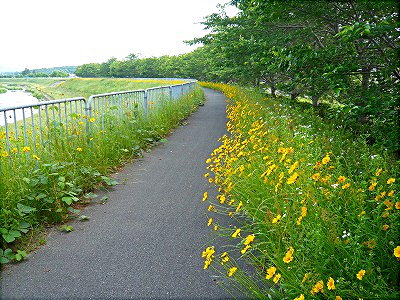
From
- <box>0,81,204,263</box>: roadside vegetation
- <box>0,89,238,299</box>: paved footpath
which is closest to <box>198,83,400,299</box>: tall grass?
<box>0,89,238,299</box>: paved footpath

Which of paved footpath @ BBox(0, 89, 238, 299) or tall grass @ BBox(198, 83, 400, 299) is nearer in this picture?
tall grass @ BBox(198, 83, 400, 299)

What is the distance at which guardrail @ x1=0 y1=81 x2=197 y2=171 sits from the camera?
405 cm

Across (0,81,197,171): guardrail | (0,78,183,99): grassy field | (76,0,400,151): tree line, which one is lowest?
(0,78,183,99): grassy field

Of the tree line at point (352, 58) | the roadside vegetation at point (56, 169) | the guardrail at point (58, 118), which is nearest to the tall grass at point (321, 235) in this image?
the tree line at point (352, 58)

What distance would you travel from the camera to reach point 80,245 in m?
3.36

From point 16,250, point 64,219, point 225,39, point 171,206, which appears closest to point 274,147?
point 171,206

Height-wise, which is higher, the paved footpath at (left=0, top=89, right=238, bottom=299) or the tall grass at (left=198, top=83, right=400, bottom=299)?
the tall grass at (left=198, top=83, right=400, bottom=299)

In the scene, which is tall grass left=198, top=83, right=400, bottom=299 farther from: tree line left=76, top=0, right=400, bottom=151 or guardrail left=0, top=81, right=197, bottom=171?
guardrail left=0, top=81, right=197, bottom=171

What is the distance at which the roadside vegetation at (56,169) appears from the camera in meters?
3.43

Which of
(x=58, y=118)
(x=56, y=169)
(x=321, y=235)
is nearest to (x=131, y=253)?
(x=56, y=169)

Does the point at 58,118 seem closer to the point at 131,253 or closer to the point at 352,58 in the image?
the point at 131,253

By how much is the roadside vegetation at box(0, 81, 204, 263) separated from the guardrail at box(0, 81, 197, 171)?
2 centimetres

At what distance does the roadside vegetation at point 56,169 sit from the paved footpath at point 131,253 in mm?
269

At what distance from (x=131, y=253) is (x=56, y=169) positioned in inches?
69.1
